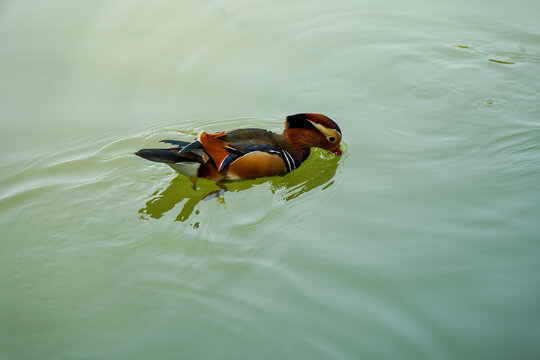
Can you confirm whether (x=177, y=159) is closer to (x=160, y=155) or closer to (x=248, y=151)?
(x=160, y=155)

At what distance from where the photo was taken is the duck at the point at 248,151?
4.83m

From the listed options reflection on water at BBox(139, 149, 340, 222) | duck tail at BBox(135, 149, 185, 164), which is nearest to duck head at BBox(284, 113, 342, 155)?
reflection on water at BBox(139, 149, 340, 222)

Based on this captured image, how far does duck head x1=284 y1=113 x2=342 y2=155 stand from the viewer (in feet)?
17.4

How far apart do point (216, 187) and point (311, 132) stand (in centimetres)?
119

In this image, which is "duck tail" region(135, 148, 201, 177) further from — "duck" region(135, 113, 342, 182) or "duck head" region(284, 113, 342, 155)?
"duck head" region(284, 113, 342, 155)

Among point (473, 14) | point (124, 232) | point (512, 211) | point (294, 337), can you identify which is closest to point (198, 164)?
point (124, 232)

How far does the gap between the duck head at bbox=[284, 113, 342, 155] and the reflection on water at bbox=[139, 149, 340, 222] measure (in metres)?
0.22

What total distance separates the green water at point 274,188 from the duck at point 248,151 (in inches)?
7.0

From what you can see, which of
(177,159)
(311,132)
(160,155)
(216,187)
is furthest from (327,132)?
(160,155)

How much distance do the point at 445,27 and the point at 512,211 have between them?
177 inches

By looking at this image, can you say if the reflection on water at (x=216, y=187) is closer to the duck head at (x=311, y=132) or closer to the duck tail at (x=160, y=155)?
the duck head at (x=311, y=132)

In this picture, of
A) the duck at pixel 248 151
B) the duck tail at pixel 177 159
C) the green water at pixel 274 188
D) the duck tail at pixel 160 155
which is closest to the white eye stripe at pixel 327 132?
the duck at pixel 248 151

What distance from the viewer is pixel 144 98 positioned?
624cm

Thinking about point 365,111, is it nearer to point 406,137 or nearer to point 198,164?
point 406,137
